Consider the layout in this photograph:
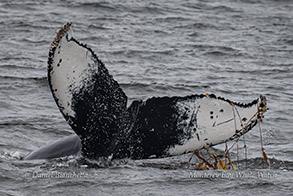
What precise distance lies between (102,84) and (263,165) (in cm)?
208

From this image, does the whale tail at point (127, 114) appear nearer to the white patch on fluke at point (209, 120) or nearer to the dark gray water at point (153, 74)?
the white patch on fluke at point (209, 120)

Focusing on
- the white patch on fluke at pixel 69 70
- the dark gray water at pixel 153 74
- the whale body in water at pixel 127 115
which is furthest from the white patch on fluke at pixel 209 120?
the white patch on fluke at pixel 69 70

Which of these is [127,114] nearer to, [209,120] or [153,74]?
[209,120]

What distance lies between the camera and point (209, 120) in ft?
18.4

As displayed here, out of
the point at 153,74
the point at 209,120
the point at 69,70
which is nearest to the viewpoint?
the point at 69,70

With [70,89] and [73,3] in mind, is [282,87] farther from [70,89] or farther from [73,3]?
[73,3]

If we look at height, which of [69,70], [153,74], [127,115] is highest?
[69,70]

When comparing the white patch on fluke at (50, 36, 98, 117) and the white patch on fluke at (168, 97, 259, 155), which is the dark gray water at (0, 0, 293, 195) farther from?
the white patch on fluke at (50, 36, 98, 117)

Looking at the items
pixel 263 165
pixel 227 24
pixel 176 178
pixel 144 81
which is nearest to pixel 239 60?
pixel 144 81

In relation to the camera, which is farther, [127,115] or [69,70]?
[127,115]

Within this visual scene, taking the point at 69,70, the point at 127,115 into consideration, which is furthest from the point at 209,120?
the point at 69,70

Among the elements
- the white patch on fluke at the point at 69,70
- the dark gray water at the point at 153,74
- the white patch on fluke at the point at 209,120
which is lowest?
the dark gray water at the point at 153,74

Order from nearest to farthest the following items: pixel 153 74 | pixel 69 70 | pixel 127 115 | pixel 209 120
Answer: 1. pixel 69 70
2. pixel 209 120
3. pixel 127 115
4. pixel 153 74

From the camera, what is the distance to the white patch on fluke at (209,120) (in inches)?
219
